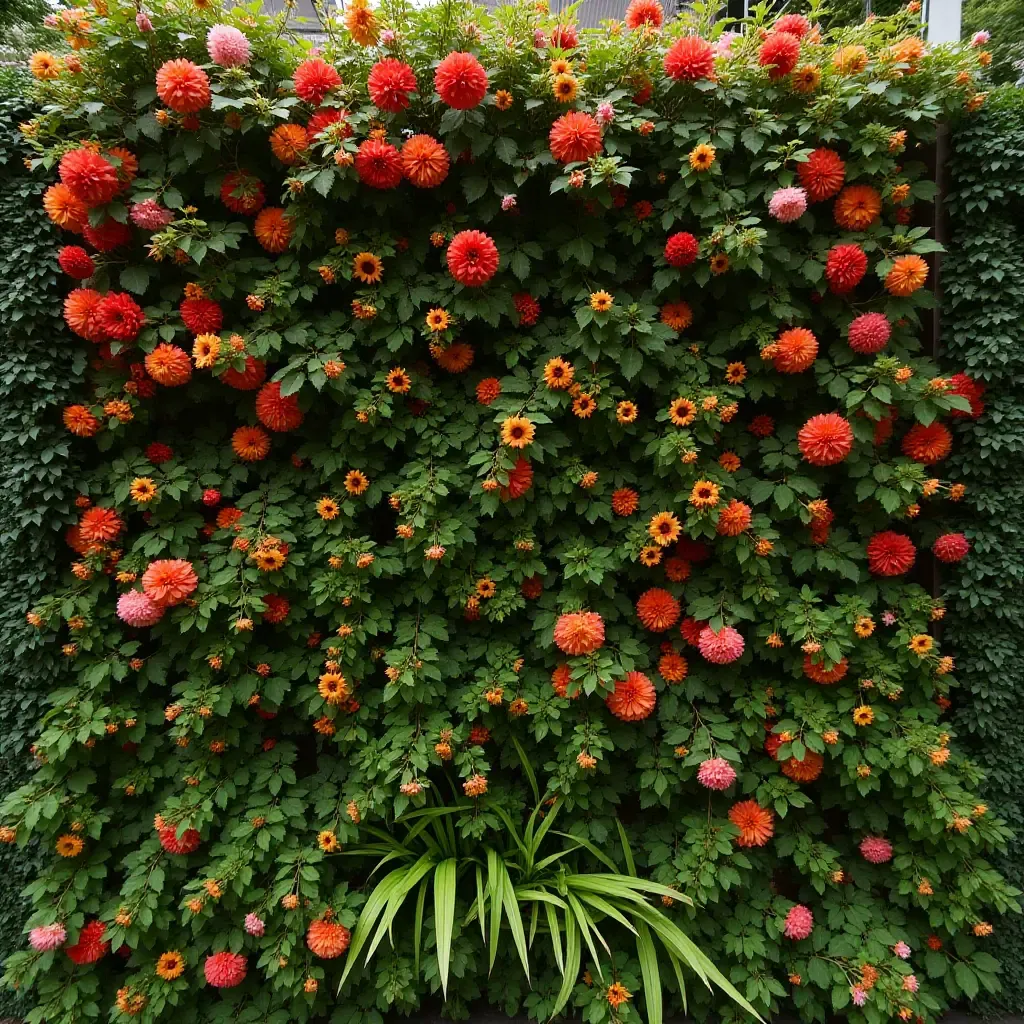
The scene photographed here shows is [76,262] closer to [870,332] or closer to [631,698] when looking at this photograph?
[631,698]

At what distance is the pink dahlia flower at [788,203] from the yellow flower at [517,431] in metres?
1.04

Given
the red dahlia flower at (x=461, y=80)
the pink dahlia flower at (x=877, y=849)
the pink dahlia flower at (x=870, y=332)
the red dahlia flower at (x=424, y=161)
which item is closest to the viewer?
the red dahlia flower at (x=461, y=80)

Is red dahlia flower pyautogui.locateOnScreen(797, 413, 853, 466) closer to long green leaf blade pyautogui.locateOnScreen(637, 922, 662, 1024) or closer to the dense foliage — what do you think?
the dense foliage

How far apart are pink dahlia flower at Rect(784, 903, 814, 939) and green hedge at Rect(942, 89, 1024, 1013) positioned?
2.38ft

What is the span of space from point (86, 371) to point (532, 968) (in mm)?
2657

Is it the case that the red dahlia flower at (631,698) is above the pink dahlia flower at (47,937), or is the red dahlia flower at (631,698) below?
above

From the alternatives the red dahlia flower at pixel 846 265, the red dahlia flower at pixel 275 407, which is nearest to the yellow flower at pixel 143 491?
the red dahlia flower at pixel 275 407

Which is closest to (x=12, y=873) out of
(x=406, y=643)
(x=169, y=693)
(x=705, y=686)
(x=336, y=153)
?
(x=169, y=693)

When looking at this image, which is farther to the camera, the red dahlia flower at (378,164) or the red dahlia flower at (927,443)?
the red dahlia flower at (927,443)

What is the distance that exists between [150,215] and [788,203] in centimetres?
202

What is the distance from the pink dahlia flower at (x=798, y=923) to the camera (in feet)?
6.37

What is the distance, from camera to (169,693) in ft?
6.98

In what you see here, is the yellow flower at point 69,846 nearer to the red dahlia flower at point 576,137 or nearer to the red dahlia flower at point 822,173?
the red dahlia flower at point 576,137

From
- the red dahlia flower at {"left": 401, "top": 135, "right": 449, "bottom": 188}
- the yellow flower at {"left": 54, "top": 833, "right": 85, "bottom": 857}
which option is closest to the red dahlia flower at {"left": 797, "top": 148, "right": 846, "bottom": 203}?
the red dahlia flower at {"left": 401, "top": 135, "right": 449, "bottom": 188}
